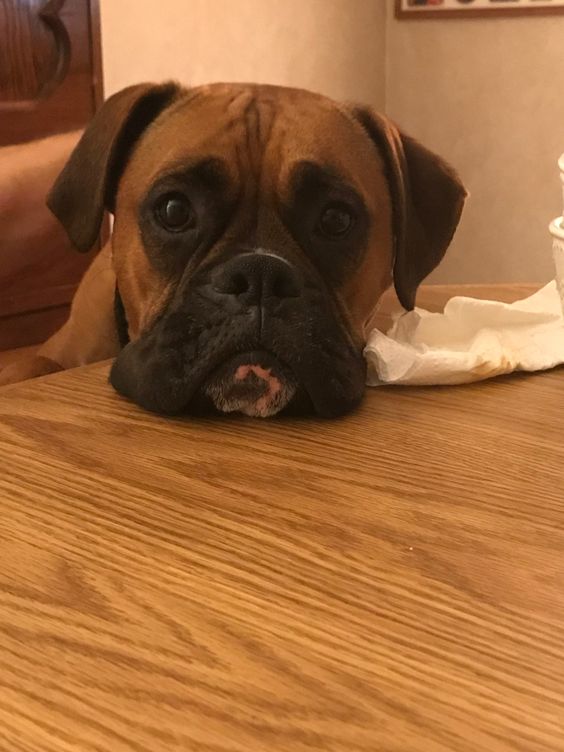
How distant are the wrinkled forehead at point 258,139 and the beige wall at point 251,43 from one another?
4.52 feet

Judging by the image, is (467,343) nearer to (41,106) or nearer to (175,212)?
(175,212)

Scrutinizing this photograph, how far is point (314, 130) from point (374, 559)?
2.19 ft

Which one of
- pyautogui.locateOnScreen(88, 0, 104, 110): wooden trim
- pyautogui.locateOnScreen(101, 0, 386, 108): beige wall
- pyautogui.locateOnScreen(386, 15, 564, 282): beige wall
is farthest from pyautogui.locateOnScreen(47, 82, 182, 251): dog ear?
pyautogui.locateOnScreen(386, 15, 564, 282): beige wall

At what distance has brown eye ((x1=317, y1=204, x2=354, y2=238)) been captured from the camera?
1.10 meters

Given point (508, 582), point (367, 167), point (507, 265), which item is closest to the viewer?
point (508, 582)

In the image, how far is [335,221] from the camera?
1.11m

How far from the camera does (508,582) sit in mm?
583

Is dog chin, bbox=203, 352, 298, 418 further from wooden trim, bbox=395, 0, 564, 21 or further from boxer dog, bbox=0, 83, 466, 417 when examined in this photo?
wooden trim, bbox=395, 0, 564, 21

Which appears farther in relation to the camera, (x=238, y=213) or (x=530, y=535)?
(x=238, y=213)

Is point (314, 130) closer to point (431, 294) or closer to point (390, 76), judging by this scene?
point (431, 294)

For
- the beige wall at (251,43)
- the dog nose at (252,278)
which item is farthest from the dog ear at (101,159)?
the beige wall at (251,43)

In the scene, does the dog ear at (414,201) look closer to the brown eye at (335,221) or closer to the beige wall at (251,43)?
the brown eye at (335,221)

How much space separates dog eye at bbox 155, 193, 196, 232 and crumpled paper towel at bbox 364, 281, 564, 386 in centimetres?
27

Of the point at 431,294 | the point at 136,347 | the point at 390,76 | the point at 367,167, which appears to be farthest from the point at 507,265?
the point at 136,347
